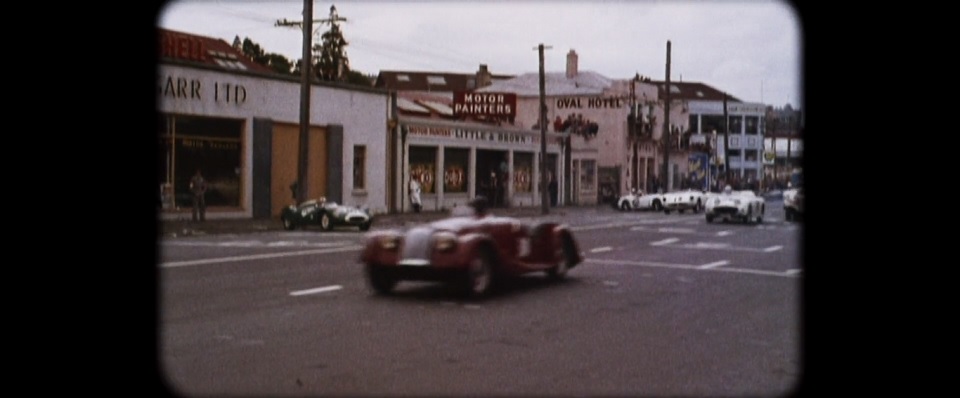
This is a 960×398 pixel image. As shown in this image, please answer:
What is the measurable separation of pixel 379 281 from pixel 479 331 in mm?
2595

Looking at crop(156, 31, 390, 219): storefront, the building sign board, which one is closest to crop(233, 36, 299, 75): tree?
the building sign board

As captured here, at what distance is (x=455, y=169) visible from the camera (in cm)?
3125

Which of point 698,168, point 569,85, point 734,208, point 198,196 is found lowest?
point 734,208

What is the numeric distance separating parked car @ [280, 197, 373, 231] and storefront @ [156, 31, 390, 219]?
2.48m

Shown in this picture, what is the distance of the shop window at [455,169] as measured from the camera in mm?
30281

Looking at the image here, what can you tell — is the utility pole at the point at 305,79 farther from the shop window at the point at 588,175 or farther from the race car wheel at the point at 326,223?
the shop window at the point at 588,175

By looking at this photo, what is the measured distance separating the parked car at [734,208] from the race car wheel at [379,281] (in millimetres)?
18493

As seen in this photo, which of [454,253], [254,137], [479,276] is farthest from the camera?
[254,137]

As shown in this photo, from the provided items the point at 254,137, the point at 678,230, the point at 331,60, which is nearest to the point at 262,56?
the point at 331,60

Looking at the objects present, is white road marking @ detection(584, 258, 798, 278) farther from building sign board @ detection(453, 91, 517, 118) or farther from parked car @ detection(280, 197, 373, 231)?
building sign board @ detection(453, 91, 517, 118)

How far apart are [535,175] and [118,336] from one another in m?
30.0

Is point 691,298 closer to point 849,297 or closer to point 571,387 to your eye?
point 571,387

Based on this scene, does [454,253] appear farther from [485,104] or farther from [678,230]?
[485,104]

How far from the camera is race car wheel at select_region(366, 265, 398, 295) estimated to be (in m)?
11.4
